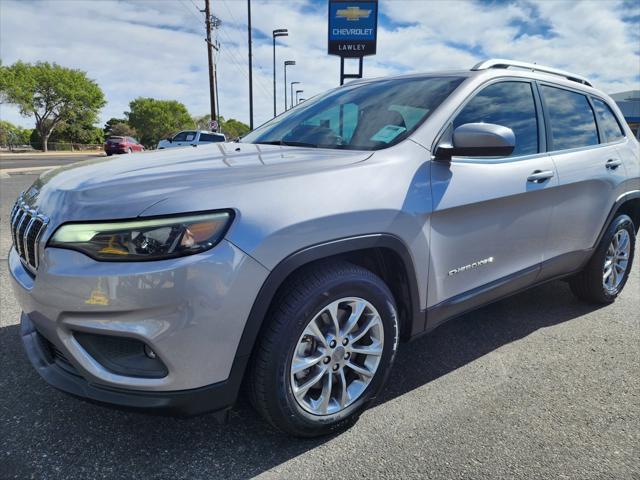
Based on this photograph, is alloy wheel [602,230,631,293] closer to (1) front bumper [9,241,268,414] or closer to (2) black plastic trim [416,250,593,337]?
(2) black plastic trim [416,250,593,337]

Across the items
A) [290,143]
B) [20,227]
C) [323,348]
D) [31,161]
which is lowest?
[31,161]

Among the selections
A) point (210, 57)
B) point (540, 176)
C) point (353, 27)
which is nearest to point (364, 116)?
point (540, 176)

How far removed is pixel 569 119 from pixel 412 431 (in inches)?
97.5

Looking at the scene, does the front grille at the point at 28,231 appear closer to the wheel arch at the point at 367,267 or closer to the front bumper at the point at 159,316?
the front bumper at the point at 159,316

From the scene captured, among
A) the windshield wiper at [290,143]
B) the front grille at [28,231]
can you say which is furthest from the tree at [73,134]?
the front grille at [28,231]

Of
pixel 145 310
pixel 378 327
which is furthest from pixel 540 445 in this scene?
pixel 145 310

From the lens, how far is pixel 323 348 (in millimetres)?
2057

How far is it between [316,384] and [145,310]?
2.80 ft

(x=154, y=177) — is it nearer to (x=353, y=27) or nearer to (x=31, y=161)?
(x=353, y=27)

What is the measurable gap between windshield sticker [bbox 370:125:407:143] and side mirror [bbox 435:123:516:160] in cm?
26

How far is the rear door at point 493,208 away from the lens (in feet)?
7.79

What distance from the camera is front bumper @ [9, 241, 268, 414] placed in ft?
5.35

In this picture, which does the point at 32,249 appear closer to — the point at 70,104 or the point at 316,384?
the point at 316,384

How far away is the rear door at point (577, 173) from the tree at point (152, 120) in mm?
76890
